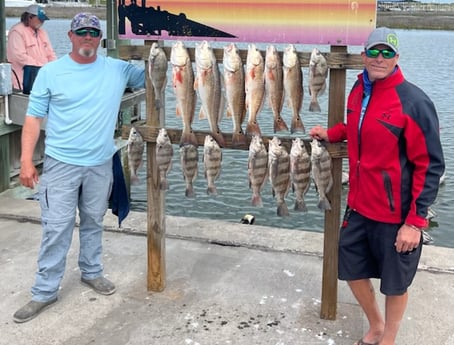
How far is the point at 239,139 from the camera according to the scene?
370 centimetres

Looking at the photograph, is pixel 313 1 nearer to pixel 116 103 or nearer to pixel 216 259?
pixel 116 103

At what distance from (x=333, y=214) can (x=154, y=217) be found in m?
1.27

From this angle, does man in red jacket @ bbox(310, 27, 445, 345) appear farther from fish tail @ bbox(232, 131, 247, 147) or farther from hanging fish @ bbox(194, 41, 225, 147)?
hanging fish @ bbox(194, 41, 225, 147)

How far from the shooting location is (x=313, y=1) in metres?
3.56

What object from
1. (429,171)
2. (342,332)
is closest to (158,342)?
(342,332)

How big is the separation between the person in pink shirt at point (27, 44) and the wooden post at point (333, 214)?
5070mm

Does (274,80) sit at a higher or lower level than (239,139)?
higher

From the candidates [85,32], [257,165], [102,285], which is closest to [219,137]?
[257,165]

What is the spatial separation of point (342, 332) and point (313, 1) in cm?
207

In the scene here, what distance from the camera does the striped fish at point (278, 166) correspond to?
3.53 m

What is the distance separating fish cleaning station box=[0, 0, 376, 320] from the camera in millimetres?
3543

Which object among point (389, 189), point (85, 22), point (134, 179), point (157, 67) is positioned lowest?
point (134, 179)

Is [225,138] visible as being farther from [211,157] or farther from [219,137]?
[211,157]

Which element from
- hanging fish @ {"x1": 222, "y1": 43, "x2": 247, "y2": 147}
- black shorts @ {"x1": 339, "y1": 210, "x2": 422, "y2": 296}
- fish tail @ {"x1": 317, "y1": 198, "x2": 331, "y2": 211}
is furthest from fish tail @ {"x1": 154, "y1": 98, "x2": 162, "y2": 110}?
black shorts @ {"x1": 339, "y1": 210, "x2": 422, "y2": 296}
